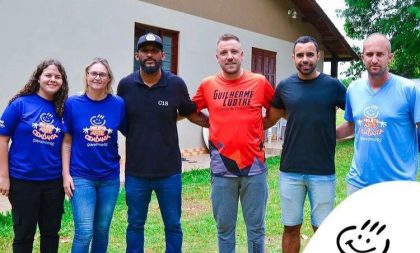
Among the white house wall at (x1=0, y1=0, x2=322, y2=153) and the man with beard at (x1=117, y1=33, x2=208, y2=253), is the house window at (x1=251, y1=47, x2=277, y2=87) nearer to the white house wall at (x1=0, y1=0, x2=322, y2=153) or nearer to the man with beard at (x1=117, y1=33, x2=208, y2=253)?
the white house wall at (x1=0, y1=0, x2=322, y2=153)

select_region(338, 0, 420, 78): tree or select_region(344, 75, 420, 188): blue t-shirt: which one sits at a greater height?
select_region(338, 0, 420, 78): tree

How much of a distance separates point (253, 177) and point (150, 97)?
1028mm

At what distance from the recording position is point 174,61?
36.3 feet

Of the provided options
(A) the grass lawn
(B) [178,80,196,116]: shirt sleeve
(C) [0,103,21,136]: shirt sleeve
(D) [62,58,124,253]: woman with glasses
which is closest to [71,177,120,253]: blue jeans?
(D) [62,58,124,253]: woman with glasses

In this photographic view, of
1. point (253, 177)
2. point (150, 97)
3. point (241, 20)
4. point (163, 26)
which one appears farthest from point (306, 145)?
point (241, 20)

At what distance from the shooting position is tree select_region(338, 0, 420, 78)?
16906 mm

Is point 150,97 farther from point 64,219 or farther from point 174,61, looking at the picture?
point 174,61

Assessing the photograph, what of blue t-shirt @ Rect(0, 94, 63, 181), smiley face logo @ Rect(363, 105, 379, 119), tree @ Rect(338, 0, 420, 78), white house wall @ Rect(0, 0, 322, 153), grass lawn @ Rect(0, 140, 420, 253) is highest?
tree @ Rect(338, 0, 420, 78)

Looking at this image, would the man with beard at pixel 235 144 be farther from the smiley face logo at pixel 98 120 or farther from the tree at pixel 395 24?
the tree at pixel 395 24

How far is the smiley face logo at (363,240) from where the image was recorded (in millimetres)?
1803

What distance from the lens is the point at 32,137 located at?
12.1 feet

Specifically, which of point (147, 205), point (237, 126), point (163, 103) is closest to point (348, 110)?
point (237, 126)

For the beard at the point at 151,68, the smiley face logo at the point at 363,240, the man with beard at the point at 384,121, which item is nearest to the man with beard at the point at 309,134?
the man with beard at the point at 384,121

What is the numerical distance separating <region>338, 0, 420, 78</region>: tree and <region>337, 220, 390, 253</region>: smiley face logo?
49.7ft
